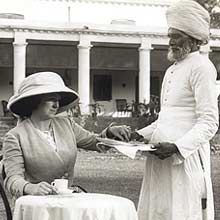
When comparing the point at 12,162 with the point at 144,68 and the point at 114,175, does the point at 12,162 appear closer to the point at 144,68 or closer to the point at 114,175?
the point at 114,175

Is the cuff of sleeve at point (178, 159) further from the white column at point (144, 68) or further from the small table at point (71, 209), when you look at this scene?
the white column at point (144, 68)

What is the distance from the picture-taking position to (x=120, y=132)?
503cm

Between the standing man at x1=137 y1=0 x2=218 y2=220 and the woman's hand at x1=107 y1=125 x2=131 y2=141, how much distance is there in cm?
23

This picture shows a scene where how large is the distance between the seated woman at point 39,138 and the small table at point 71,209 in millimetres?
465

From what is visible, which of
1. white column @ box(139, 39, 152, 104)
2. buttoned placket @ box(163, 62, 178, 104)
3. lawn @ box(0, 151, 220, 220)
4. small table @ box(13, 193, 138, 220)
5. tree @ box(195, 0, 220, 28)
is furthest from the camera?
white column @ box(139, 39, 152, 104)

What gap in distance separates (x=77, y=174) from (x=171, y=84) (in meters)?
11.0

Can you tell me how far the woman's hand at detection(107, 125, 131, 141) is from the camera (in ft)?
16.4

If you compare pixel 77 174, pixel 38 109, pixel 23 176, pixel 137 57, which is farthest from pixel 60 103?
pixel 137 57

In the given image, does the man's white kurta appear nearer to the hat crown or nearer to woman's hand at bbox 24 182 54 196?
the hat crown

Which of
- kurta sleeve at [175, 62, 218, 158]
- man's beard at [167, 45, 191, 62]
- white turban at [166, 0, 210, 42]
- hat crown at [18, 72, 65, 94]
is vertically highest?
white turban at [166, 0, 210, 42]

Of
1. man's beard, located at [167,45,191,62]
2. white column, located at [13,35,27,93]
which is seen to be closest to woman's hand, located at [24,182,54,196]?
man's beard, located at [167,45,191,62]

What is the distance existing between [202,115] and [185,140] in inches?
7.2

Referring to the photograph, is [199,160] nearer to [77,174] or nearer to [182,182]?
[182,182]

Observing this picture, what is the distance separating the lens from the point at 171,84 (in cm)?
479
